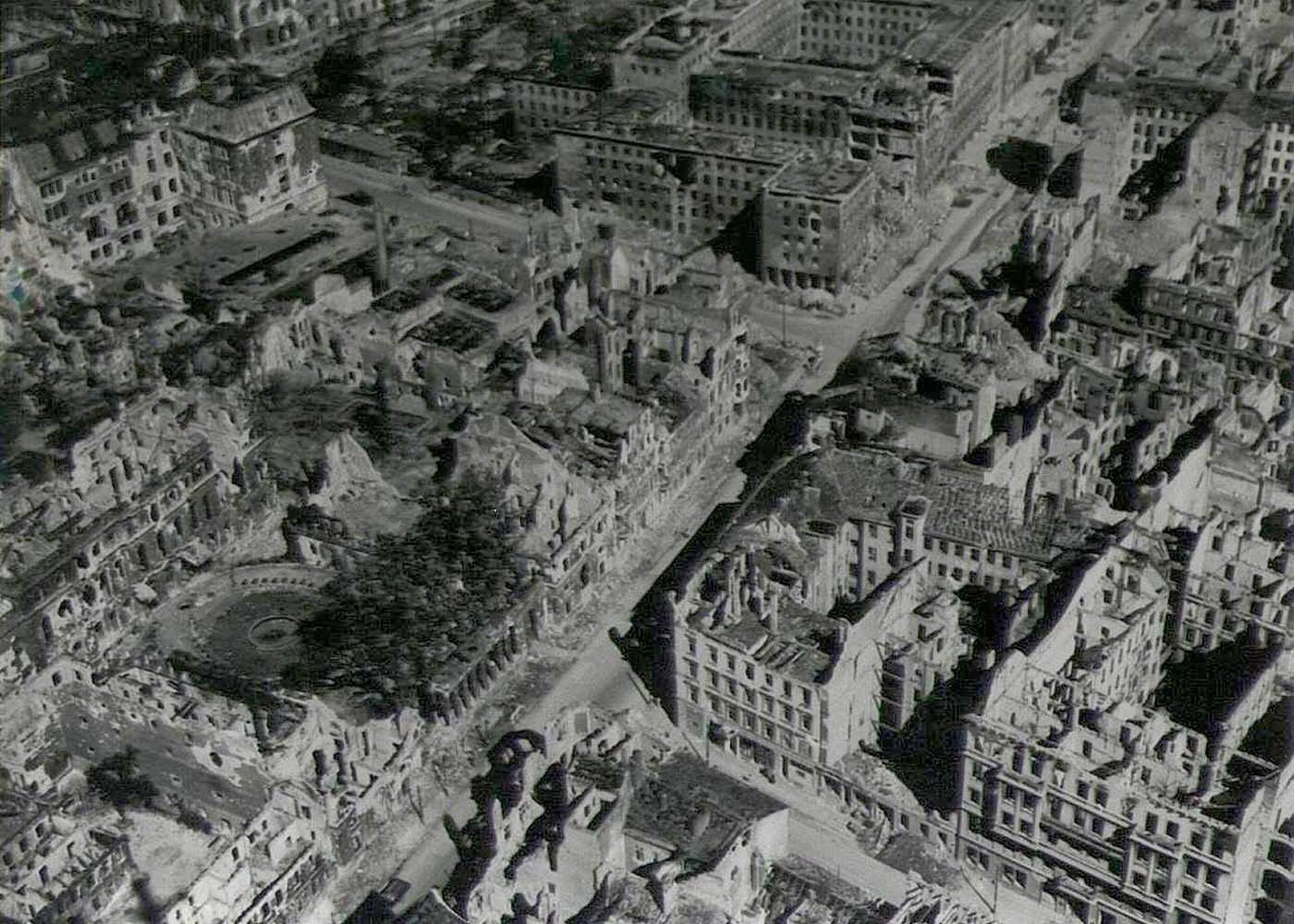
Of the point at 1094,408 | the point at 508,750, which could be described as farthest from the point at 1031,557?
the point at 508,750

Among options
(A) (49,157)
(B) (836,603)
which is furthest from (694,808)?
(A) (49,157)

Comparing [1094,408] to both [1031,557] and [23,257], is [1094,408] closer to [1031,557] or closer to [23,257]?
[1031,557]

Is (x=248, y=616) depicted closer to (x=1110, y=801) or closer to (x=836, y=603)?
(x=836, y=603)

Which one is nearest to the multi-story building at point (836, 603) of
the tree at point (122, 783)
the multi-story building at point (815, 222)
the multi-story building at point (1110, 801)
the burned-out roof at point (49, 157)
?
the multi-story building at point (1110, 801)

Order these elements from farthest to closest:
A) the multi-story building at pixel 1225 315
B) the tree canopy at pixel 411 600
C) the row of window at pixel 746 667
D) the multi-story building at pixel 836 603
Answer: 1. the multi-story building at pixel 1225 315
2. the tree canopy at pixel 411 600
3. the multi-story building at pixel 836 603
4. the row of window at pixel 746 667

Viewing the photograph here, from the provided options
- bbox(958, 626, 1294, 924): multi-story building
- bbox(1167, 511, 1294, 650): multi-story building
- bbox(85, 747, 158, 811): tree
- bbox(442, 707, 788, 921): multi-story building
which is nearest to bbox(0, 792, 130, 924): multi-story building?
bbox(85, 747, 158, 811): tree

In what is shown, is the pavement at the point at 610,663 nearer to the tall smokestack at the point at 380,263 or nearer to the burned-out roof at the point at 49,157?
the tall smokestack at the point at 380,263
